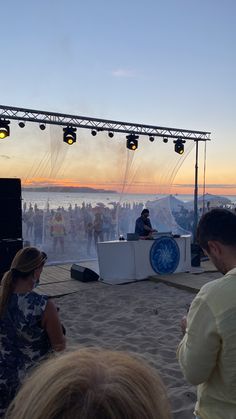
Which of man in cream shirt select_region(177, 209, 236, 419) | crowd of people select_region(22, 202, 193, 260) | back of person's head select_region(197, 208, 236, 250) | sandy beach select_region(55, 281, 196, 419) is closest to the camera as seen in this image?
man in cream shirt select_region(177, 209, 236, 419)

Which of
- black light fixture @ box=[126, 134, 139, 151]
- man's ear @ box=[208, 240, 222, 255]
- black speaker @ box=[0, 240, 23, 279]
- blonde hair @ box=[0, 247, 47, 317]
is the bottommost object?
black speaker @ box=[0, 240, 23, 279]

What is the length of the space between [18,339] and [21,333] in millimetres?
45

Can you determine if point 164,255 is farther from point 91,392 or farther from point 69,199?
point 91,392

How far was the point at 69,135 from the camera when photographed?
9.35 m

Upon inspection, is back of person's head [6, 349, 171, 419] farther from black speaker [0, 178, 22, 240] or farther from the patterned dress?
black speaker [0, 178, 22, 240]

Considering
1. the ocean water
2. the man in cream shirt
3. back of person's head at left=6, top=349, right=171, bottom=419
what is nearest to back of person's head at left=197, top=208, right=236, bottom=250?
the man in cream shirt

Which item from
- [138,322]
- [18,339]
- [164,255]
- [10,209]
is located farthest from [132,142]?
[18,339]

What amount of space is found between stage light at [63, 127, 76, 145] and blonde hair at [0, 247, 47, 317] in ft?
24.3

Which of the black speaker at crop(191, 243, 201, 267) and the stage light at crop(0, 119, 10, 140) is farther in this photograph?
the black speaker at crop(191, 243, 201, 267)

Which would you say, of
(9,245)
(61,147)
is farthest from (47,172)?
(9,245)

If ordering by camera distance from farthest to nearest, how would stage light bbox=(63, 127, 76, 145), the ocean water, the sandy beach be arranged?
the ocean water < stage light bbox=(63, 127, 76, 145) < the sandy beach

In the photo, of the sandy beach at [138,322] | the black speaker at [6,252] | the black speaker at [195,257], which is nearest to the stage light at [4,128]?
the black speaker at [6,252]

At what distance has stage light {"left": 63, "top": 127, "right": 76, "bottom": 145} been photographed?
9.31m

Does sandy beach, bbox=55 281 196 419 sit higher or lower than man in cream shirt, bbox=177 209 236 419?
lower
